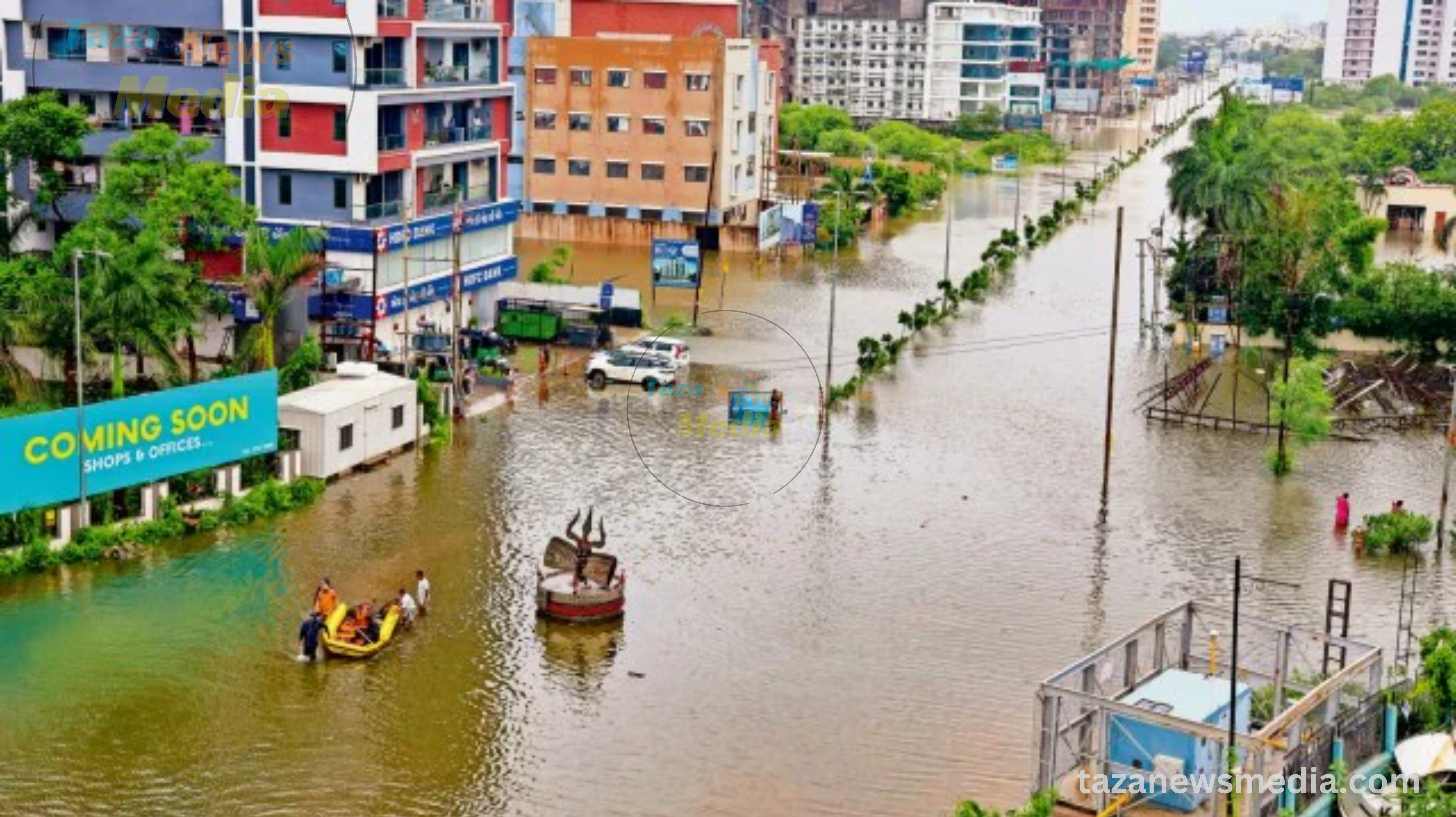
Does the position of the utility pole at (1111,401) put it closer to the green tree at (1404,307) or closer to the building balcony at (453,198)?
the green tree at (1404,307)

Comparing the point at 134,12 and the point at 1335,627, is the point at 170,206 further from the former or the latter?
the point at 1335,627

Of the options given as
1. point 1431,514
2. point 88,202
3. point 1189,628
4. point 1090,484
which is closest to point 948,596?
point 1189,628

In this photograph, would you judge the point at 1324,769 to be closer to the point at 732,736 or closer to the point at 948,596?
the point at 732,736

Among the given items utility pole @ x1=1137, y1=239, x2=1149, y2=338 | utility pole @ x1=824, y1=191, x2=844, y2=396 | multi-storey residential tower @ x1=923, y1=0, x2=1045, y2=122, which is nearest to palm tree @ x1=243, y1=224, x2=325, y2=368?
utility pole @ x1=824, y1=191, x2=844, y2=396

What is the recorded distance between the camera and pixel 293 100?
51.9 m

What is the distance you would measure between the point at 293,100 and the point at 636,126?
31832 mm

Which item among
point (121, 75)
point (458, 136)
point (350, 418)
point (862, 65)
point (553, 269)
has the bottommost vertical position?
point (350, 418)

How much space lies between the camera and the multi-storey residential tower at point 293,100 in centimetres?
5153

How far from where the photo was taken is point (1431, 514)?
136ft

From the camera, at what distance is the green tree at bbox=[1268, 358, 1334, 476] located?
4550 cm

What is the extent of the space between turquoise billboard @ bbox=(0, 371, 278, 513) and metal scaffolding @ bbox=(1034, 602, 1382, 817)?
1865 centimetres

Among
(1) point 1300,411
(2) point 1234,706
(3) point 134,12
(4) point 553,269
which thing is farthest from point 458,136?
(2) point 1234,706

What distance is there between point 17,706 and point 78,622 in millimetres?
3817

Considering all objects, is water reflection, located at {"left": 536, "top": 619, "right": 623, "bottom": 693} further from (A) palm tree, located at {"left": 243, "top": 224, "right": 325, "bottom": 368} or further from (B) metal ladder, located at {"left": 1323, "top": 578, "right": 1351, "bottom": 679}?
(A) palm tree, located at {"left": 243, "top": 224, "right": 325, "bottom": 368}
